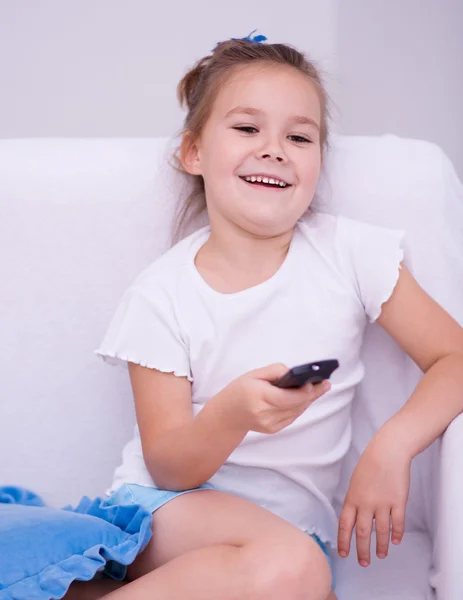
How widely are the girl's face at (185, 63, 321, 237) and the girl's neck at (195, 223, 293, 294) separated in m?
0.02

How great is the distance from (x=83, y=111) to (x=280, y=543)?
3.32 ft

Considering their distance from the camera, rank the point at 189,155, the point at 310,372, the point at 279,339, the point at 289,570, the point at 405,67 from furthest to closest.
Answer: the point at 405,67, the point at 189,155, the point at 279,339, the point at 289,570, the point at 310,372

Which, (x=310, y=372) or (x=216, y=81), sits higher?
(x=216, y=81)

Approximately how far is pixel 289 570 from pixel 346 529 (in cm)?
12

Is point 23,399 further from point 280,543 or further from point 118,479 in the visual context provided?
point 280,543

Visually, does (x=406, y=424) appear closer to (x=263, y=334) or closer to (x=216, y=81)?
(x=263, y=334)

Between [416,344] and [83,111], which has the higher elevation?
[83,111]

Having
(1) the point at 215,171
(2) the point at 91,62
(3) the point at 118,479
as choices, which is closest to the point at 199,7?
(2) the point at 91,62

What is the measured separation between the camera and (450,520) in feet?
2.82

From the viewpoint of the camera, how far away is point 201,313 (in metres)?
1.12

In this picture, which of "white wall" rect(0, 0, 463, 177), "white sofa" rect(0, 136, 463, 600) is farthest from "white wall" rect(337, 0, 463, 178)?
"white sofa" rect(0, 136, 463, 600)

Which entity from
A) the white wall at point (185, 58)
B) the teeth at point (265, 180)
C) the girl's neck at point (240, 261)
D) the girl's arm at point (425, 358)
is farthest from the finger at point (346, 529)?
the white wall at point (185, 58)

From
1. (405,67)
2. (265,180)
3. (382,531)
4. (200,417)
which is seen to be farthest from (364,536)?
(405,67)

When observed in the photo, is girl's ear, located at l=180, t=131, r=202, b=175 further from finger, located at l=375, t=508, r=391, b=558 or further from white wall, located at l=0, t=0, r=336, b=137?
finger, located at l=375, t=508, r=391, b=558
